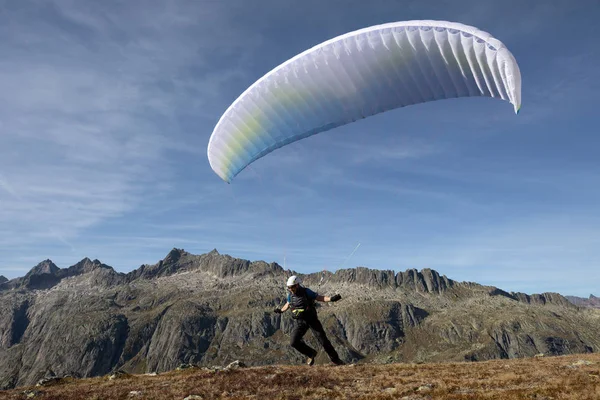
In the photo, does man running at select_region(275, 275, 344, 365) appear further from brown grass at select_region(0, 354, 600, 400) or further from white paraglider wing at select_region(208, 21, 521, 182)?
white paraglider wing at select_region(208, 21, 521, 182)

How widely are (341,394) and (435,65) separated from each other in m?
14.0

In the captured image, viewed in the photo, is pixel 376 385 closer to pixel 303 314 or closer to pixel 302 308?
pixel 303 314

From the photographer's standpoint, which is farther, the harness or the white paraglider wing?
the harness

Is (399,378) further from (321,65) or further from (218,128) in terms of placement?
(218,128)

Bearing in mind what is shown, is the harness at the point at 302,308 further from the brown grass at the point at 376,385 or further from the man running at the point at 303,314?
the brown grass at the point at 376,385

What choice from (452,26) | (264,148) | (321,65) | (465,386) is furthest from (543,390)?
(264,148)

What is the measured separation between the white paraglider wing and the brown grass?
909 cm

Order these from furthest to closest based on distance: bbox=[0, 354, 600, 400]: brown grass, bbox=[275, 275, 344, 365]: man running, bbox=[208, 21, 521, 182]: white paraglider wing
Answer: bbox=[275, 275, 344, 365]: man running → bbox=[208, 21, 521, 182]: white paraglider wing → bbox=[0, 354, 600, 400]: brown grass

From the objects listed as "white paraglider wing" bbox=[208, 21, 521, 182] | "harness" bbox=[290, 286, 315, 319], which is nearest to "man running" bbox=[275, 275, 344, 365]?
"harness" bbox=[290, 286, 315, 319]

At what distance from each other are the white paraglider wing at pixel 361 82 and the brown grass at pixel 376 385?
9.09 meters

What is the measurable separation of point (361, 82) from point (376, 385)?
13.5 meters

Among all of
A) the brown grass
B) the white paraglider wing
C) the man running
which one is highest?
the white paraglider wing

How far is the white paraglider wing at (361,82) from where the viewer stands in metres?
16.2

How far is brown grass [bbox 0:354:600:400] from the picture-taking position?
454 inches
